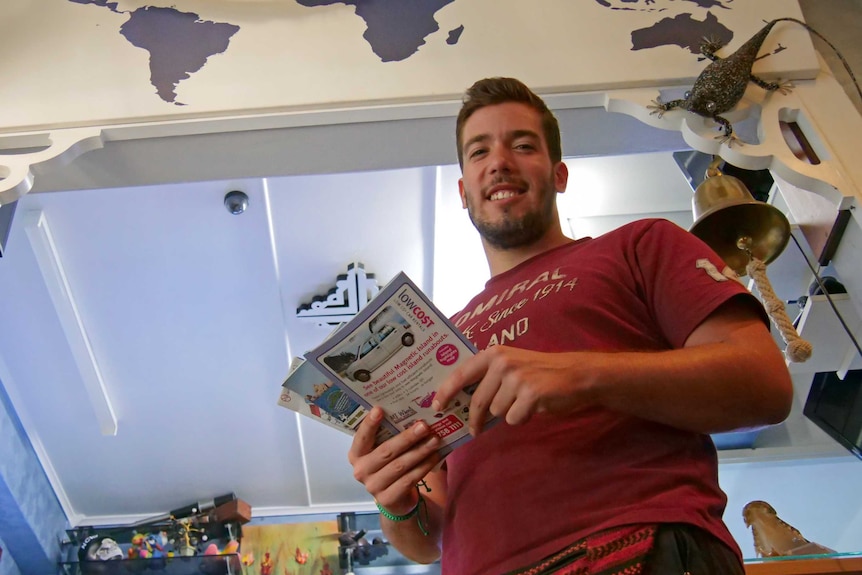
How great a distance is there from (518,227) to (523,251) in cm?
5

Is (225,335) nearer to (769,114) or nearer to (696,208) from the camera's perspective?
(696,208)

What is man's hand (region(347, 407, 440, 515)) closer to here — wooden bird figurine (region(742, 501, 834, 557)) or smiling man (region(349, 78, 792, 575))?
smiling man (region(349, 78, 792, 575))

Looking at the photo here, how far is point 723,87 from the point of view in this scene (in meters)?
1.83

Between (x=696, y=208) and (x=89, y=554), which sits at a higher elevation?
Answer: (x=696, y=208)

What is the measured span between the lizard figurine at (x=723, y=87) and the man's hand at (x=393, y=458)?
1252 mm

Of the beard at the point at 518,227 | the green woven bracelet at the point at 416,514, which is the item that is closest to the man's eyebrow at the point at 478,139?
the beard at the point at 518,227

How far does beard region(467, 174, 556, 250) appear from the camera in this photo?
1.27m

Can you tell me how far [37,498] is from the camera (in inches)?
132

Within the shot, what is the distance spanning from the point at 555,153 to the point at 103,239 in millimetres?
2101

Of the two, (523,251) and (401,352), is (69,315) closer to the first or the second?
(523,251)

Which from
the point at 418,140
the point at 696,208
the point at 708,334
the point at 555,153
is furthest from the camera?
the point at 418,140

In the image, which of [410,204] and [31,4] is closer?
[31,4]

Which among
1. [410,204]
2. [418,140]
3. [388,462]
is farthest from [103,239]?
[388,462]

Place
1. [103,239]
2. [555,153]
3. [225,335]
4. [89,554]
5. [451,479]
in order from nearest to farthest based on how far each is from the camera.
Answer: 1. [451,479]
2. [555,153]
3. [103,239]
4. [225,335]
5. [89,554]
